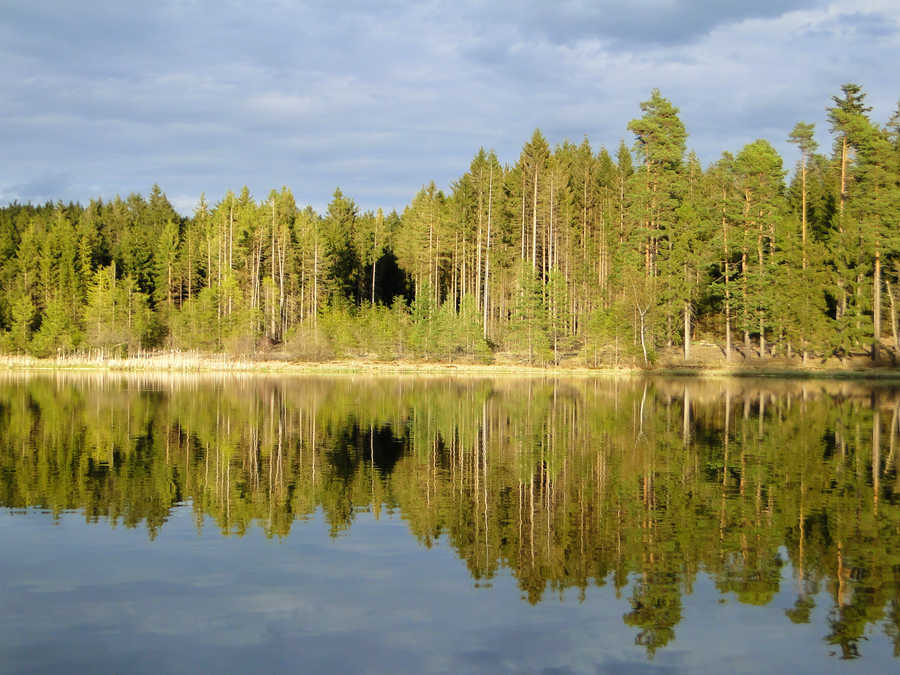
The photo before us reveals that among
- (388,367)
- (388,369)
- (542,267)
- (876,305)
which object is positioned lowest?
(388,369)

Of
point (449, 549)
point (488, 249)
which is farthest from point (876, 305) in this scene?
point (449, 549)

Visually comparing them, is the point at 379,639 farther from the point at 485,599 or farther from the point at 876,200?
the point at 876,200

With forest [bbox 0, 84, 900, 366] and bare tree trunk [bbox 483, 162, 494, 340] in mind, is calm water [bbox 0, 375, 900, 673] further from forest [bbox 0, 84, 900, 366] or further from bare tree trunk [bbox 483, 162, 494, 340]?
bare tree trunk [bbox 483, 162, 494, 340]

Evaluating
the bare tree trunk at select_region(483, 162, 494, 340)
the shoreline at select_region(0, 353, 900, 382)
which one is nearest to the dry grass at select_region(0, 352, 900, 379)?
the shoreline at select_region(0, 353, 900, 382)

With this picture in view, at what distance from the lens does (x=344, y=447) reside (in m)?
24.9

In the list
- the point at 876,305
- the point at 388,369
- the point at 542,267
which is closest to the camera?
the point at 876,305

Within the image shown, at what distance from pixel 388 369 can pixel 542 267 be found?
87.1ft

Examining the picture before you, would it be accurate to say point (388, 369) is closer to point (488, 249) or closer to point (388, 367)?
point (388, 367)

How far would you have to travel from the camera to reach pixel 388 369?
7094 centimetres

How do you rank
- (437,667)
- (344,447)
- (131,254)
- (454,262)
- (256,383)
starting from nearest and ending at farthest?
(437,667) → (344,447) → (256,383) → (454,262) → (131,254)

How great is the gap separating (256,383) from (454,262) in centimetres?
3785

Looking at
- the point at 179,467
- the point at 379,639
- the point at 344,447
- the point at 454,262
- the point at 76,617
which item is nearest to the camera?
the point at 379,639

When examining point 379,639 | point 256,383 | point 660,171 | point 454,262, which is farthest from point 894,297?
point 379,639

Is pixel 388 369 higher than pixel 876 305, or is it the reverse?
pixel 876 305
